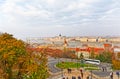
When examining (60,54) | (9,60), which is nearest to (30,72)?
(9,60)

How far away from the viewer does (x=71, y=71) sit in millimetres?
28938

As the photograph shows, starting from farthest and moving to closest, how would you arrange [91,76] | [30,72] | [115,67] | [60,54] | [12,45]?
[60,54]
[115,67]
[91,76]
[12,45]
[30,72]

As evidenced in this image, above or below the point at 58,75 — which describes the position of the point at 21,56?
above

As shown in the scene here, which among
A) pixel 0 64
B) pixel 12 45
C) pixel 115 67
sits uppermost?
pixel 12 45

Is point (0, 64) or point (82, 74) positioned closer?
point (0, 64)

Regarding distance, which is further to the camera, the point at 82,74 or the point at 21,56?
the point at 82,74

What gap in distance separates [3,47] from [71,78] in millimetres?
10146

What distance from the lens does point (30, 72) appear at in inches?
729

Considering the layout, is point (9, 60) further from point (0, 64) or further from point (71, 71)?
point (71, 71)

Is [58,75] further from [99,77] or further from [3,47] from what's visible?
[3,47]

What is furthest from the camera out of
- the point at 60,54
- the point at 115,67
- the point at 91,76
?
the point at 60,54

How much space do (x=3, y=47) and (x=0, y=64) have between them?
1174 mm

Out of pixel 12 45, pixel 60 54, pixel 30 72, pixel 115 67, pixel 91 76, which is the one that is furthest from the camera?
pixel 60 54

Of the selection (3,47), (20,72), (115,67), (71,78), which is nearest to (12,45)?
(3,47)
